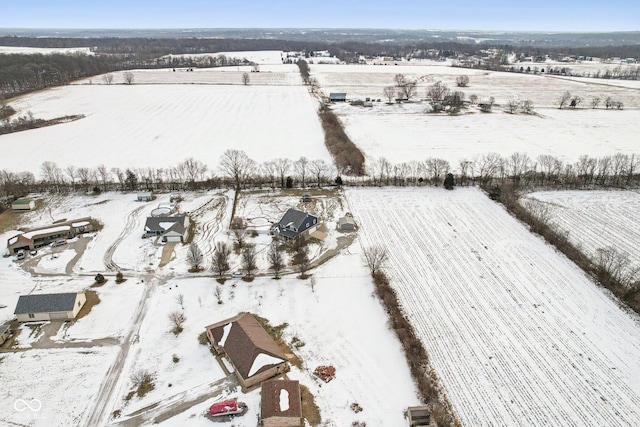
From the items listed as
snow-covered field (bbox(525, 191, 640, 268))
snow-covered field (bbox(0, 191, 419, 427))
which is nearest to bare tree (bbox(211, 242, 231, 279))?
snow-covered field (bbox(0, 191, 419, 427))

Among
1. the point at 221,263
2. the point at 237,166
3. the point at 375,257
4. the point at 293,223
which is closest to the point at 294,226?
the point at 293,223

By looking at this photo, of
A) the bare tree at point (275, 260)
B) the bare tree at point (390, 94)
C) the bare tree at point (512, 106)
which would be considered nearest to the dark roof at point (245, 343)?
the bare tree at point (275, 260)

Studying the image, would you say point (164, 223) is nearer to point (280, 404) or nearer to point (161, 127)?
point (280, 404)

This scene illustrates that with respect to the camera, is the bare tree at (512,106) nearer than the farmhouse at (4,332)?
No

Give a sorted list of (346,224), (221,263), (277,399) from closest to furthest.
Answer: (277,399)
(221,263)
(346,224)

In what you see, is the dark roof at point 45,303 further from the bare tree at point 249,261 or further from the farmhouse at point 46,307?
the bare tree at point 249,261

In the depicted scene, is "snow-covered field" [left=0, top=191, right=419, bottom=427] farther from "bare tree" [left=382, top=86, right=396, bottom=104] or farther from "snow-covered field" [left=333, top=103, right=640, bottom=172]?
"bare tree" [left=382, top=86, right=396, bottom=104]
